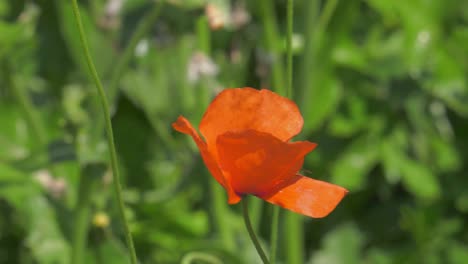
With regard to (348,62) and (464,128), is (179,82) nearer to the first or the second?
(348,62)

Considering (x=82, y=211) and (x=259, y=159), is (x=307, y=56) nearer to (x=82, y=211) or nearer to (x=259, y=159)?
(x=82, y=211)

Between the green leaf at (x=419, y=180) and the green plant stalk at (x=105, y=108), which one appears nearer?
the green plant stalk at (x=105, y=108)

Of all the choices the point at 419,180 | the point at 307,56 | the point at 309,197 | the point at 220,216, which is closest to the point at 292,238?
the point at 220,216

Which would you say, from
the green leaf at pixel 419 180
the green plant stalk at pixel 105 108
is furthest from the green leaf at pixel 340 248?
the green plant stalk at pixel 105 108

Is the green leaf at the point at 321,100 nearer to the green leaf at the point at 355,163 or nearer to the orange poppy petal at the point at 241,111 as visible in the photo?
the green leaf at the point at 355,163

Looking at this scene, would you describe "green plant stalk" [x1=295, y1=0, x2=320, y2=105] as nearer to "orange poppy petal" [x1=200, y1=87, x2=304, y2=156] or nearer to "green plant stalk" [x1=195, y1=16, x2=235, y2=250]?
"green plant stalk" [x1=195, y1=16, x2=235, y2=250]

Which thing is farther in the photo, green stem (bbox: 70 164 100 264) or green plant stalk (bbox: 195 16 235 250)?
green plant stalk (bbox: 195 16 235 250)

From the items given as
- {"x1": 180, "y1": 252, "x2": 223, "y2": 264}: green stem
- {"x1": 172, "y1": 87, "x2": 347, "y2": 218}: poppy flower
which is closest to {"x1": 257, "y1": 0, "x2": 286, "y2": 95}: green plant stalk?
{"x1": 180, "y1": 252, "x2": 223, "y2": 264}: green stem

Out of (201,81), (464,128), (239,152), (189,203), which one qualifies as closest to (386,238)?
(464,128)
